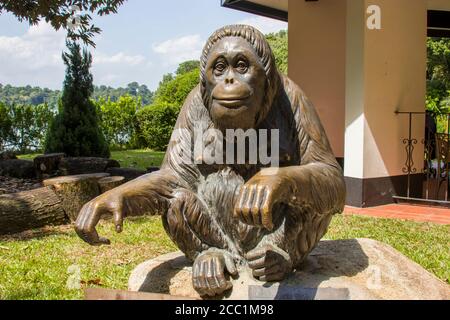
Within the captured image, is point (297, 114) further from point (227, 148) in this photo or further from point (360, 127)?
point (360, 127)

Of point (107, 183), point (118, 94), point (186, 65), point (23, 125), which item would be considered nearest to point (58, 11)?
point (107, 183)

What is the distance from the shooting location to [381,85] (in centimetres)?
658

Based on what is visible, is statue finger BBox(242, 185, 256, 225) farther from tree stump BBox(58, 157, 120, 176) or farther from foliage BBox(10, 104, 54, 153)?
foliage BBox(10, 104, 54, 153)

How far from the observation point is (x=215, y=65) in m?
2.19

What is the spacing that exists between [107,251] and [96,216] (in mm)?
2743

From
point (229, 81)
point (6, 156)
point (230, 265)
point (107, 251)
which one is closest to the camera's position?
point (229, 81)

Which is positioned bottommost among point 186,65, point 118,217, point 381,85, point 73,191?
point 73,191

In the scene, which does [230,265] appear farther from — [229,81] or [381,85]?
[381,85]

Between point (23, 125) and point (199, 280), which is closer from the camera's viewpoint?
point (199, 280)

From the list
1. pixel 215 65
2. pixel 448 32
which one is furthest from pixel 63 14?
pixel 448 32

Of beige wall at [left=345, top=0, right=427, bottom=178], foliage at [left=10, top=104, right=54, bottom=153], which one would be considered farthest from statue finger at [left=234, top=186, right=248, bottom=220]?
foliage at [left=10, top=104, right=54, bottom=153]

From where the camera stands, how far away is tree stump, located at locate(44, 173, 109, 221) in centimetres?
600

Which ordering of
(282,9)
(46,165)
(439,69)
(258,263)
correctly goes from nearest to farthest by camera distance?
(258,263) → (46,165) → (282,9) → (439,69)

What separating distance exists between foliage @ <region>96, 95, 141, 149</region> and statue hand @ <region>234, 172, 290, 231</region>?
50.3 feet
